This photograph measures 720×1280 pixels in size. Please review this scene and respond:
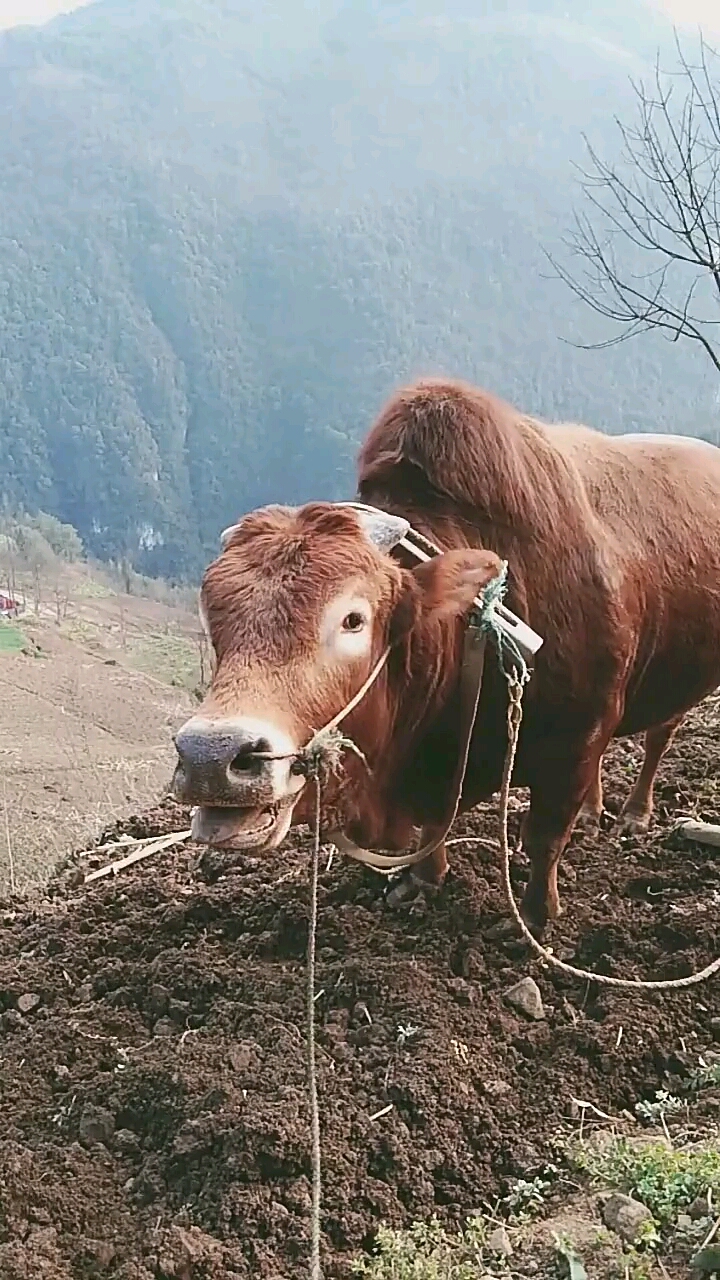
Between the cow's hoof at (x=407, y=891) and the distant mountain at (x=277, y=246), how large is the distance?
934 centimetres

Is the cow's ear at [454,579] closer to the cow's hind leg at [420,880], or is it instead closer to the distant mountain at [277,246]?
the cow's hind leg at [420,880]

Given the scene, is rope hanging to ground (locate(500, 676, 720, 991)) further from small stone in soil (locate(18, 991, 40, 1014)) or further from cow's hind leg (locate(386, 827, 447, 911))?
small stone in soil (locate(18, 991, 40, 1014))

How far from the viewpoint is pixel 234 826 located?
293 cm

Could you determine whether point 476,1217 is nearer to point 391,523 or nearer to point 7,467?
point 391,523

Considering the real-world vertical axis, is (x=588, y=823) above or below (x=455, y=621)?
below

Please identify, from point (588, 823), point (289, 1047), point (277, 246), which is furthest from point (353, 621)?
point (277, 246)

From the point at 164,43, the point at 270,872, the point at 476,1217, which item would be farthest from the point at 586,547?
the point at 164,43

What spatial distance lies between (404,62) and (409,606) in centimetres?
4595

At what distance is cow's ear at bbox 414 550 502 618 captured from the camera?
11.5 feet

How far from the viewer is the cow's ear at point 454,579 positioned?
3.51 m

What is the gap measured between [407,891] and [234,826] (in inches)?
81.6

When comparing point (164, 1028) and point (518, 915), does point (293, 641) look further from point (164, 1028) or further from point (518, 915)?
point (164, 1028)

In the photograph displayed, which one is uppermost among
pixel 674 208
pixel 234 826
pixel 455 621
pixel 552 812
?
pixel 674 208

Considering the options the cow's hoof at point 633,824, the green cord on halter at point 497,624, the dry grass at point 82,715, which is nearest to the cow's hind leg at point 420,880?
the cow's hoof at point 633,824
